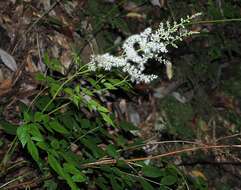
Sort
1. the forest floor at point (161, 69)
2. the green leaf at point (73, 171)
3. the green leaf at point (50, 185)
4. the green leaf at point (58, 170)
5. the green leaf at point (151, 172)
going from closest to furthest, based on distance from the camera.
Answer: the green leaf at point (58, 170) < the green leaf at point (73, 171) < the green leaf at point (151, 172) < the green leaf at point (50, 185) < the forest floor at point (161, 69)

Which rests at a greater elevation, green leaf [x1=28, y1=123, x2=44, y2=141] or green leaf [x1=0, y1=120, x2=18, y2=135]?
green leaf [x1=28, y1=123, x2=44, y2=141]

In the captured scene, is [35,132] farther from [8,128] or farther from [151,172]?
[151,172]

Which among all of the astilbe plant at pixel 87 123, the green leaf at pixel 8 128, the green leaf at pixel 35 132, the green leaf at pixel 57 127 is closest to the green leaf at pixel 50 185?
the astilbe plant at pixel 87 123

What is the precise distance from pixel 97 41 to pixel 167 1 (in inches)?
38.4

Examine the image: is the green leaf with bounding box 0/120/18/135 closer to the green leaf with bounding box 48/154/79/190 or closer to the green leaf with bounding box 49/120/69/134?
the green leaf with bounding box 49/120/69/134

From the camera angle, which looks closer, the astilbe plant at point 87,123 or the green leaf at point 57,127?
the astilbe plant at point 87,123

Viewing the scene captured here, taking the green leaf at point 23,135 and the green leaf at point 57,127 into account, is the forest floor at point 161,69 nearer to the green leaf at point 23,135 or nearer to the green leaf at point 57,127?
the green leaf at point 57,127

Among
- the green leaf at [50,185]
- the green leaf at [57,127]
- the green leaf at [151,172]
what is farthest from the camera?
the green leaf at [50,185]

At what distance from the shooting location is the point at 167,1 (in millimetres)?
4211

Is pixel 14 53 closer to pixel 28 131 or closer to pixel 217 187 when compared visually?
pixel 28 131

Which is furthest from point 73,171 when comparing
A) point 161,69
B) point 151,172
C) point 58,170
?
point 161,69

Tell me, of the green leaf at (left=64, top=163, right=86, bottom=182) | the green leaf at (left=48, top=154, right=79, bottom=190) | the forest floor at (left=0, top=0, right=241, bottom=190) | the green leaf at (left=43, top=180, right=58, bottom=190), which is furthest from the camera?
the forest floor at (left=0, top=0, right=241, bottom=190)

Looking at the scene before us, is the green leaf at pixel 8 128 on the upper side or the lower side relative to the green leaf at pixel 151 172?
upper

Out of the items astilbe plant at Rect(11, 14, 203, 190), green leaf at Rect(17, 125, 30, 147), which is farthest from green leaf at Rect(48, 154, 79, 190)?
green leaf at Rect(17, 125, 30, 147)
